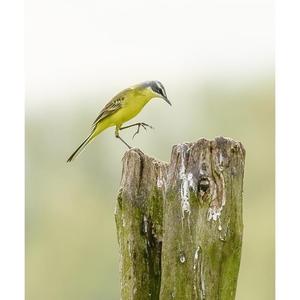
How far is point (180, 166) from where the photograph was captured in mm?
1924

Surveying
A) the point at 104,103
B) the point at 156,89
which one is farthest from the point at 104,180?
the point at 156,89

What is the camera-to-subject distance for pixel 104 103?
113 inches

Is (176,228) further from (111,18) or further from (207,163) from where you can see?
(111,18)

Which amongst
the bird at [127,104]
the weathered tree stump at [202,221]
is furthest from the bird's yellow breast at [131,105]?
the weathered tree stump at [202,221]

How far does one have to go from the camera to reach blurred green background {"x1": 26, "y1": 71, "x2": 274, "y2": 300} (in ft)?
9.21

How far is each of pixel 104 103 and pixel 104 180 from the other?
0.28 meters

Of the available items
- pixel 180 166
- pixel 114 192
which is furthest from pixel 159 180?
pixel 114 192

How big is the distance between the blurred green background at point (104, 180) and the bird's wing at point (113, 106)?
8cm

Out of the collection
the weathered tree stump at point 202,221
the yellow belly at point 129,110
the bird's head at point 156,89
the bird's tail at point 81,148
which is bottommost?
the weathered tree stump at point 202,221

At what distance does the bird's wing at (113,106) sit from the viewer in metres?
2.72
